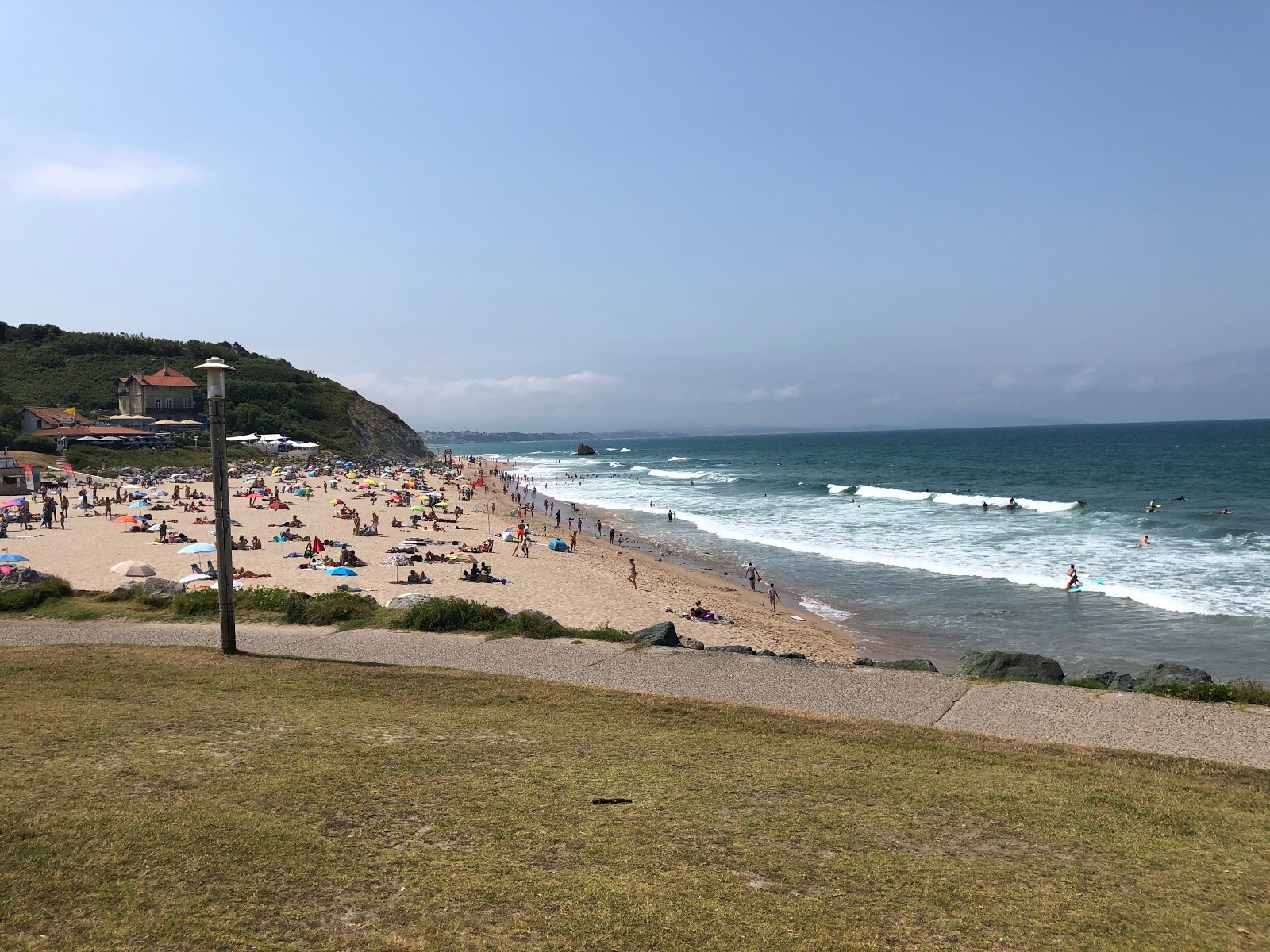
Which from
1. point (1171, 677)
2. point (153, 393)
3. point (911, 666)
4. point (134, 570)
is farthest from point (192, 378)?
point (1171, 677)

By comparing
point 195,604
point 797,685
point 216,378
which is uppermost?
point 216,378

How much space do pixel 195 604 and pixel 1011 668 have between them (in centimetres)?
1397

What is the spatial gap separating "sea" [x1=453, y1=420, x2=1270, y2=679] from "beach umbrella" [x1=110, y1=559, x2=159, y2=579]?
60.7 ft

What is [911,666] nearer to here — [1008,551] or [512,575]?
[512,575]

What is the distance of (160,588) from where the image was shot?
16672 mm

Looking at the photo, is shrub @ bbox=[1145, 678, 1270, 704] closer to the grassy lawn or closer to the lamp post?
the grassy lawn

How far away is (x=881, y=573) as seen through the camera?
2959 cm

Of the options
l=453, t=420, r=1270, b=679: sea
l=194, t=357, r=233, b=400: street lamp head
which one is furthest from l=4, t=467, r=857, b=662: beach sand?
l=194, t=357, r=233, b=400: street lamp head

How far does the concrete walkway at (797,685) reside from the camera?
925cm

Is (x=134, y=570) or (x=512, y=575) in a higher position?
(x=134, y=570)

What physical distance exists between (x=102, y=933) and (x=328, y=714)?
4.49 metres

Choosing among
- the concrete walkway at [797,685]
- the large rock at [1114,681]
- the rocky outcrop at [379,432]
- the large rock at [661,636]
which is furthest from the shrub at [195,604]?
the rocky outcrop at [379,432]

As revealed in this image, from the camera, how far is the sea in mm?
20281

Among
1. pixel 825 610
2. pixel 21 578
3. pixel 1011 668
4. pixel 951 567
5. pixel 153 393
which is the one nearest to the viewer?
pixel 1011 668
